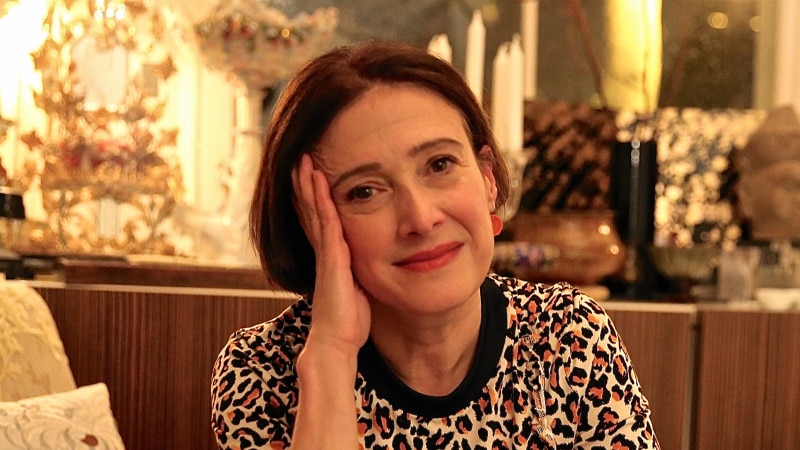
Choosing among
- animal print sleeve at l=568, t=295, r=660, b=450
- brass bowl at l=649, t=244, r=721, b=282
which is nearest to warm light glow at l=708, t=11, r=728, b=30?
brass bowl at l=649, t=244, r=721, b=282

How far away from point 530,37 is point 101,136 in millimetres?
1064

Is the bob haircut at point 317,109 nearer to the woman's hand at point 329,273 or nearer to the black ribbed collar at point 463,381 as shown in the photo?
the woman's hand at point 329,273

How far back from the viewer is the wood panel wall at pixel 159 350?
174 centimetres

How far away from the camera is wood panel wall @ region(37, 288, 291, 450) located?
1737 millimetres

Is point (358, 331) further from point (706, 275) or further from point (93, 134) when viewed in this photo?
point (706, 275)

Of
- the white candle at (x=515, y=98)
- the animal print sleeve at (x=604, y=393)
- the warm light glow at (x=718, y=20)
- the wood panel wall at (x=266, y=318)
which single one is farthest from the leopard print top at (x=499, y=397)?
the warm light glow at (x=718, y=20)

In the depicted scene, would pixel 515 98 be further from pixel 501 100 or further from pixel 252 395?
pixel 252 395

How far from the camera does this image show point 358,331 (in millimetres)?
1302

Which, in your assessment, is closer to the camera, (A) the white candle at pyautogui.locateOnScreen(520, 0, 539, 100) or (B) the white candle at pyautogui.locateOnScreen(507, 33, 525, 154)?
(B) the white candle at pyautogui.locateOnScreen(507, 33, 525, 154)

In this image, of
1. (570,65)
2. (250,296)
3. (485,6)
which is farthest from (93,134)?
(570,65)

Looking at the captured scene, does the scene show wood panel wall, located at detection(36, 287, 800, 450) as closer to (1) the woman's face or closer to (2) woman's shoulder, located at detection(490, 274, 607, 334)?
Result: (2) woman's shoulder, located at detection(490, 274, 607, 334)

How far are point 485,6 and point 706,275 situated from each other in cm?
85

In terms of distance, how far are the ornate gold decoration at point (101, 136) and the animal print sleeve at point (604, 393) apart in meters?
1.12

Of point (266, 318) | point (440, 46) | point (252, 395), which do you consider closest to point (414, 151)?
point (252, 395)
